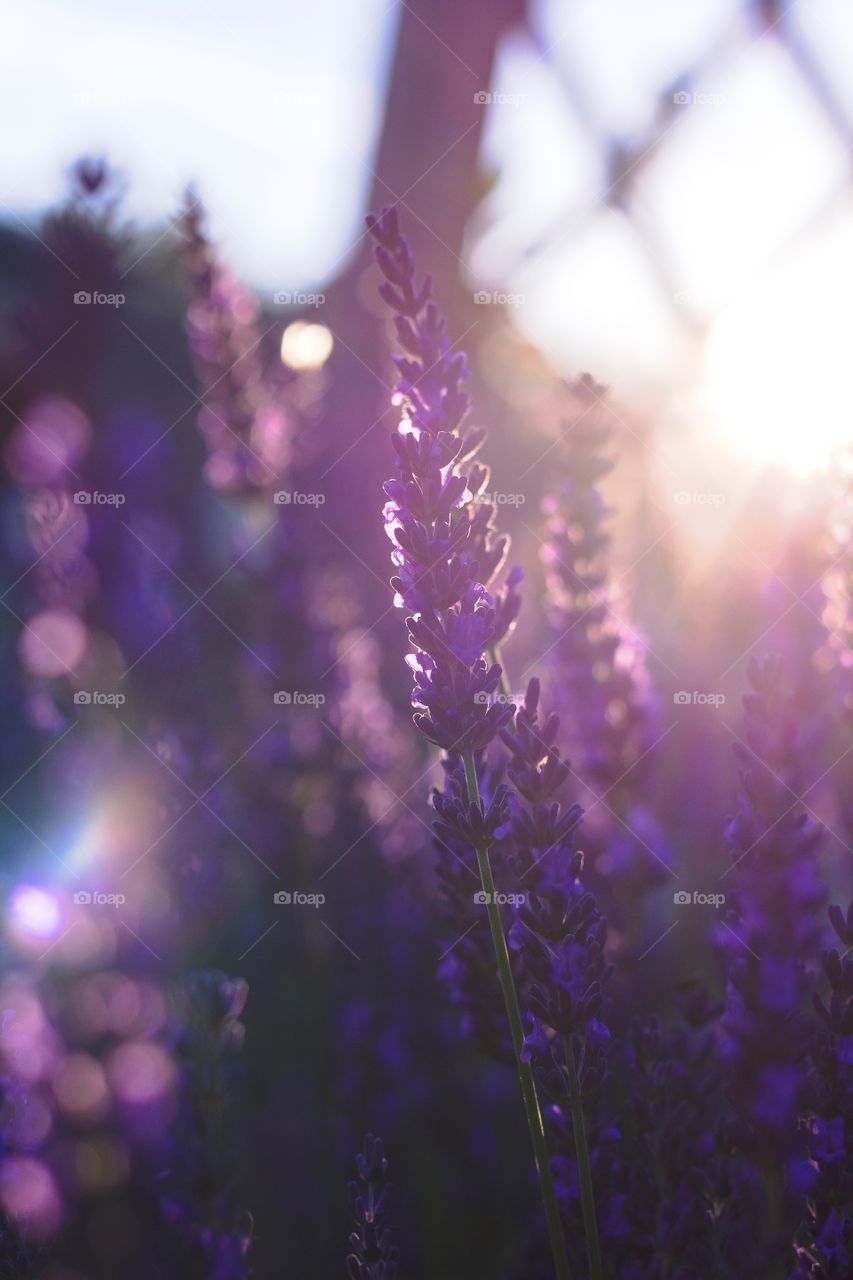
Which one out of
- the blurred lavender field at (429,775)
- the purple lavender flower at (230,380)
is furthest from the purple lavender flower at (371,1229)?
the purple lavender flower at (230,380)

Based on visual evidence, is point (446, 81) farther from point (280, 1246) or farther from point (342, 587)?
point (280, 1246)

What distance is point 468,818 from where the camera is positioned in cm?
85

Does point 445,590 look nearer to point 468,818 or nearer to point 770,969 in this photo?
point 468,818

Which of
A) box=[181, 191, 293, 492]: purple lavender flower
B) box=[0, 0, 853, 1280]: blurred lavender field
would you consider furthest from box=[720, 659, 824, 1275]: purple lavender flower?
box=[181, 191, 293, 492]: purple lavender flower

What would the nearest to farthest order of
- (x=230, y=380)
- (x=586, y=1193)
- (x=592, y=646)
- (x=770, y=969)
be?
(x=586, y=1193)
(x=770, y=969)
(x=592, y=646)
(x=230, y=380)

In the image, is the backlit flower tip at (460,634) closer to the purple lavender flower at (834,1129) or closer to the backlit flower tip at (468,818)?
the backlit flower tip at (468,818)

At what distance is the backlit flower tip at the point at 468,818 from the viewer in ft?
2.77

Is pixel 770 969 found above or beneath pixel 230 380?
beneath

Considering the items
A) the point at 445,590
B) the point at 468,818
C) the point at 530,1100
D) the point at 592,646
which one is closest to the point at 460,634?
the point at 445,590

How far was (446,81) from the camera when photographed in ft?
6.54

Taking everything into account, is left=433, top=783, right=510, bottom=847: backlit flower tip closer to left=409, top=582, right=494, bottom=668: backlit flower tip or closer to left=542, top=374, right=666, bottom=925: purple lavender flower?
left=409, top=582, right=494, bottom=668: backlit flower tip

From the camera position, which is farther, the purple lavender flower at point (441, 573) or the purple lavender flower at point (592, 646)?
the purple lavender flower at point (592, 646)

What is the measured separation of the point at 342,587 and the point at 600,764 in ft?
2.89

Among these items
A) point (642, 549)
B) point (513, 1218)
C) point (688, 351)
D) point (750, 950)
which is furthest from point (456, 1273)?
point (688, 351)
